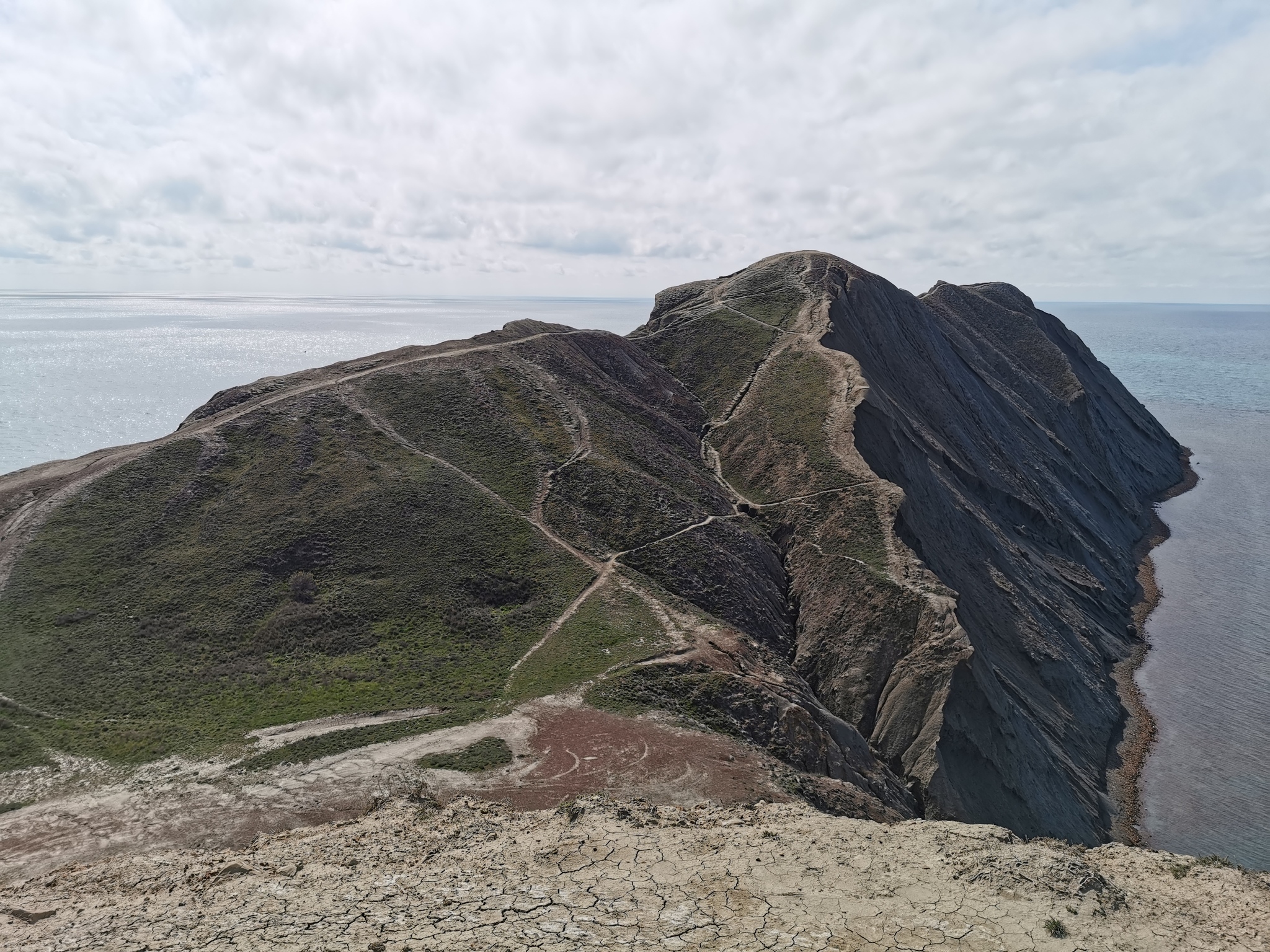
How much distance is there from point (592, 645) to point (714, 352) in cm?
4034

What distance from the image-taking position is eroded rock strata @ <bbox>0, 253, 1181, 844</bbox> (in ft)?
99.9

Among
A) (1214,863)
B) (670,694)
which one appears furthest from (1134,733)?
(670,694)

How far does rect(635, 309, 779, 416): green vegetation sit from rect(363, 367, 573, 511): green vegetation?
16.9 metres

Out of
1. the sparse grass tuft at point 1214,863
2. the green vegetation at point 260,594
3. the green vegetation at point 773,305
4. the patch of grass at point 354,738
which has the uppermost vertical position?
the green vegetation at point 773,305

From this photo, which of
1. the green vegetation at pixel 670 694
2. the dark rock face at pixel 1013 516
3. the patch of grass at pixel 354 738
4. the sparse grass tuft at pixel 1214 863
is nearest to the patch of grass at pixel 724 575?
the green vegetation at pixel 670 694

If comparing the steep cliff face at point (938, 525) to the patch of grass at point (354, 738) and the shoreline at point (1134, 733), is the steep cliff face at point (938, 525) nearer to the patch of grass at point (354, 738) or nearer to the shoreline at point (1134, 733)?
the shoreline at point (1134, 733)

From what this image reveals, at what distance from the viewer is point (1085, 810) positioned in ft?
123

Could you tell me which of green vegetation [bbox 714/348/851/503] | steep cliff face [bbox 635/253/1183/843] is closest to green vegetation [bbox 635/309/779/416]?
steep cliff face [bbox 635/253/1183/843]

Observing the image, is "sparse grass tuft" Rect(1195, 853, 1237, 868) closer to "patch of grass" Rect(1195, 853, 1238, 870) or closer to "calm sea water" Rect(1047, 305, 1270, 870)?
"patch of grass" Rect(1195, 853, 1238, 870)

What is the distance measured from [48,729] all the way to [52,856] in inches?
328

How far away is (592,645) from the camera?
111 feet

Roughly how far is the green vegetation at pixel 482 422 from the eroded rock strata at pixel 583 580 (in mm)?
210

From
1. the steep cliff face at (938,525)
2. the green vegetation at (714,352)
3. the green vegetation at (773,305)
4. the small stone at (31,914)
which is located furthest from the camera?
the green vegetation at (773,305)

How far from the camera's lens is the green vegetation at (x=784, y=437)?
161 feet
